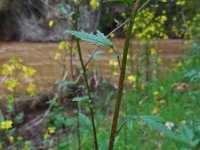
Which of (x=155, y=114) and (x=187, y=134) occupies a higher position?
(x=187, y=134)

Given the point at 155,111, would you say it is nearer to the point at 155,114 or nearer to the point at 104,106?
the point at 155,114

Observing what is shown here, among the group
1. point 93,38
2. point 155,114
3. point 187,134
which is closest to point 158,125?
point 93,38

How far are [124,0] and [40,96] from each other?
5.03 metres

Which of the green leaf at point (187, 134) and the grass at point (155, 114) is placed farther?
the grass at point (155, 114)

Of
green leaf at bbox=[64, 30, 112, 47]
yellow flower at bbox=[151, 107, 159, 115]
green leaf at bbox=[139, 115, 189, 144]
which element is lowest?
yellow flower at bbox=[151, 107, 159, 115]

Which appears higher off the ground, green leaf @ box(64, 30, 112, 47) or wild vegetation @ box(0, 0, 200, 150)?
green leaf @ box(64, 30, 112, 47)

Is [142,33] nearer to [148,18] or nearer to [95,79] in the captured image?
[148,18]

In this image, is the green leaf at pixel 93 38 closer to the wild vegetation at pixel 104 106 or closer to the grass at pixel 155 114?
the wild vegetation at pixel 104 106

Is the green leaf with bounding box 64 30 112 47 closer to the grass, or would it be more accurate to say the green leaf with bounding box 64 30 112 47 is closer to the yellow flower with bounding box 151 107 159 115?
the grass

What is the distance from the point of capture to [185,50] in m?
8.54

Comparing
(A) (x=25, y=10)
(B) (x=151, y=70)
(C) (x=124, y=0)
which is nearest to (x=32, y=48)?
(A) (x=25, y=10)

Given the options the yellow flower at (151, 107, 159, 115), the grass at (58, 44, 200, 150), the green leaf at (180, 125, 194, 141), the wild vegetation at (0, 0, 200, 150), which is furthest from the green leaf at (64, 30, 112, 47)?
the yellow flower at (151, 107, 159, 115)

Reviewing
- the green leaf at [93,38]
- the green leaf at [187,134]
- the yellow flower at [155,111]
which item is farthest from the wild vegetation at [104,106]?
the green leaf at [93,38]

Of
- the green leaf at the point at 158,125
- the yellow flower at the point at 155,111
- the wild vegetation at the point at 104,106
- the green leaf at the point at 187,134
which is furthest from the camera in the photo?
the yellow flower at the point at 155,111
